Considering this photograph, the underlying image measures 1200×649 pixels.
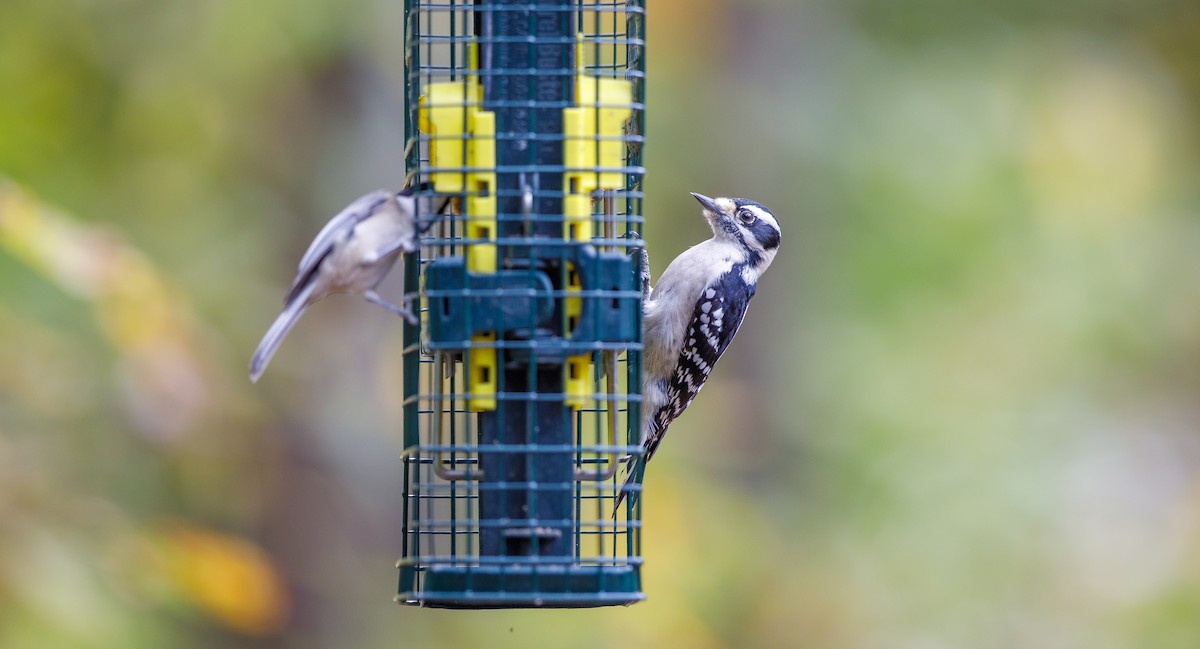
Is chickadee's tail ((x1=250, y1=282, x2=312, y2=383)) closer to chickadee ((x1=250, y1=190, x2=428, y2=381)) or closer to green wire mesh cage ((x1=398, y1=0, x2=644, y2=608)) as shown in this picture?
chickadee ((x1=250, y1=190, x2=428, y2=381))

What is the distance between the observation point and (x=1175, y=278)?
52.0ft

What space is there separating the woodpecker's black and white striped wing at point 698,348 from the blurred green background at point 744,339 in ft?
8.77

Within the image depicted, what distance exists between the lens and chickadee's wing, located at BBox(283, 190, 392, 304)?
6.50 m

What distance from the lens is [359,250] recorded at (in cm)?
656

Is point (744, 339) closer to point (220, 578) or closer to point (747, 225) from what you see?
point (747, 225)

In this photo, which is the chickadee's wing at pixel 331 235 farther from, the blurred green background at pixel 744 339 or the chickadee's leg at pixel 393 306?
the blurred green background at pixel 744 339

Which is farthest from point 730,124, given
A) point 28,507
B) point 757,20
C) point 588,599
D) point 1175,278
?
point 588,599

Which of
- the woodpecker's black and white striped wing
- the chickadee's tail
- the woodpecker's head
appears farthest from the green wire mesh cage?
the woodpecker's head

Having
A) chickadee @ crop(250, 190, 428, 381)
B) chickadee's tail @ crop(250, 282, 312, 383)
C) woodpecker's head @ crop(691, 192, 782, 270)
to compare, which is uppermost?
woodpecker's head @ crop(691, 192, 782, 270)

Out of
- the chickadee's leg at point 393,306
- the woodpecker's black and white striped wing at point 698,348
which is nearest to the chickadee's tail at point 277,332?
the chickadee's leg at point 393,306

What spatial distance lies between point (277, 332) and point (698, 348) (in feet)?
10.2

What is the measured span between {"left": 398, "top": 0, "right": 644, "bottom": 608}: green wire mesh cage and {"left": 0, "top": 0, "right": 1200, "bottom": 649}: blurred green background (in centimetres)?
297

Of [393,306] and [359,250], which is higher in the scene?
[359,250]

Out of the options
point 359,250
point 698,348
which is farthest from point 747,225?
point 359,250
